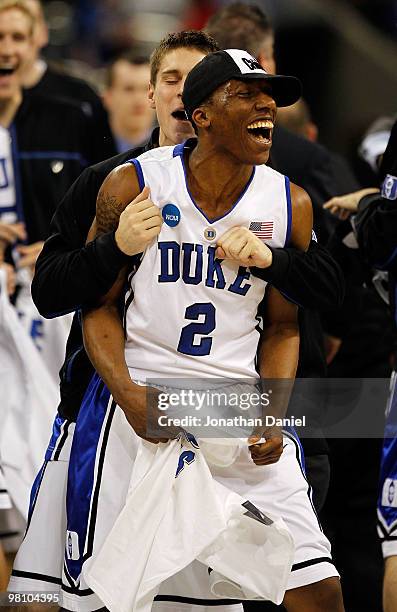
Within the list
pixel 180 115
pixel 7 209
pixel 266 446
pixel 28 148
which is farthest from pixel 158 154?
pixel 28 148

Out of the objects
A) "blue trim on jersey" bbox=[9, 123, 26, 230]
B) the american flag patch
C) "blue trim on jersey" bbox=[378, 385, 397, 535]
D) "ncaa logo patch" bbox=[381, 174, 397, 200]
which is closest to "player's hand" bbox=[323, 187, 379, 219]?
"ncaa logo patch" bbox=[381, 174, 397, 200]

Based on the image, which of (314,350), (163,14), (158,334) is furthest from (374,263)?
(163,14)

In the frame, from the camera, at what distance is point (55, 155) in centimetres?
704

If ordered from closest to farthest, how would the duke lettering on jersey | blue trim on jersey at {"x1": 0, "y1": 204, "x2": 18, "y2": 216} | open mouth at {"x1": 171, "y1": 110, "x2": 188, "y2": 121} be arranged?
1. the duke lettering on jersey
2. open mouth at {"x1": 171, "y1": 110, "x2": 188, "y2": 121}
3. blue trim on jersey at {"x1": 0, "y1": 204, "x2": 18, "y2": 216}

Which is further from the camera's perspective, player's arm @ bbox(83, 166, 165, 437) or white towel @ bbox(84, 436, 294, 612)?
player's arm @ bbox(83, 166, 165, 437)

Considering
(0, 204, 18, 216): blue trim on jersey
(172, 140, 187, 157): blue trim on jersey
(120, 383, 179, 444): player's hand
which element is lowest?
(0, 204, 18, 216): blue trim on jersey

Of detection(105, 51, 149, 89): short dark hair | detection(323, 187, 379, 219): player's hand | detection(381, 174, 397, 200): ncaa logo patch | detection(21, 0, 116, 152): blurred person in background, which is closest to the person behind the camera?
detection(381, 174, 397, 200): ncaa logo patch

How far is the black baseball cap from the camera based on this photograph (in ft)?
13.0

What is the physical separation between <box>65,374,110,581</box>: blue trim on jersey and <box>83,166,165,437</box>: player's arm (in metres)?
0.17

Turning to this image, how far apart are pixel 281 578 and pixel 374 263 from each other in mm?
1615

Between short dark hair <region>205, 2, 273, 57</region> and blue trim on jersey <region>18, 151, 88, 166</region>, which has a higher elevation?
short dark hair <region>205, 2, 273, 57</region>

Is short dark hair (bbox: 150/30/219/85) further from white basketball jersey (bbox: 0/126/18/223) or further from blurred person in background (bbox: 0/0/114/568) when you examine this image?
white basketball jersey (bbox: 0/126/18/223)

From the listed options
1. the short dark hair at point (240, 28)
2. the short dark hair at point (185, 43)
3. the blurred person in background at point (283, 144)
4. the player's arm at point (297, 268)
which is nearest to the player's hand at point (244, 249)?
the player's arm at point (297, 268)

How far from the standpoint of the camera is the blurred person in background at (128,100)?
942 centimetres
